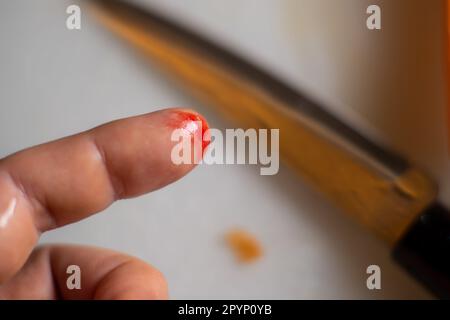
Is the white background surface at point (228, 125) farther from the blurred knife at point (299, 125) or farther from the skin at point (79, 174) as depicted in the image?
the skin at point (79, 174)

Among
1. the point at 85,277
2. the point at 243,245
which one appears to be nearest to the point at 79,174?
the point at 85,277

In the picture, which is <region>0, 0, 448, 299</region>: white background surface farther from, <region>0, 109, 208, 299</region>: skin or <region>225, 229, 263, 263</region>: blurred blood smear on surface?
<region>0, 109, 208, 299</region>: skin

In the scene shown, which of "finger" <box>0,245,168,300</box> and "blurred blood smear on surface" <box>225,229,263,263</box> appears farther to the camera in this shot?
"blurred blood smear on surface" <box>225,229,263,263</box>

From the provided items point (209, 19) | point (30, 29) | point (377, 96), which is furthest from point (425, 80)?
point (30, 29)

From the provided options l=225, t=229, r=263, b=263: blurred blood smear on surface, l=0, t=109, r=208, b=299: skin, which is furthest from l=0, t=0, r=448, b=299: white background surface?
l=0, t=109, r=208, b=299: skin

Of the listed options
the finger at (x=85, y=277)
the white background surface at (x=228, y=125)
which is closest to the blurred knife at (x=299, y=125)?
the white background surface at (x=228, y=125)

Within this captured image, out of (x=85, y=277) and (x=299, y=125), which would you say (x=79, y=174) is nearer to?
(x=85, y=277)
